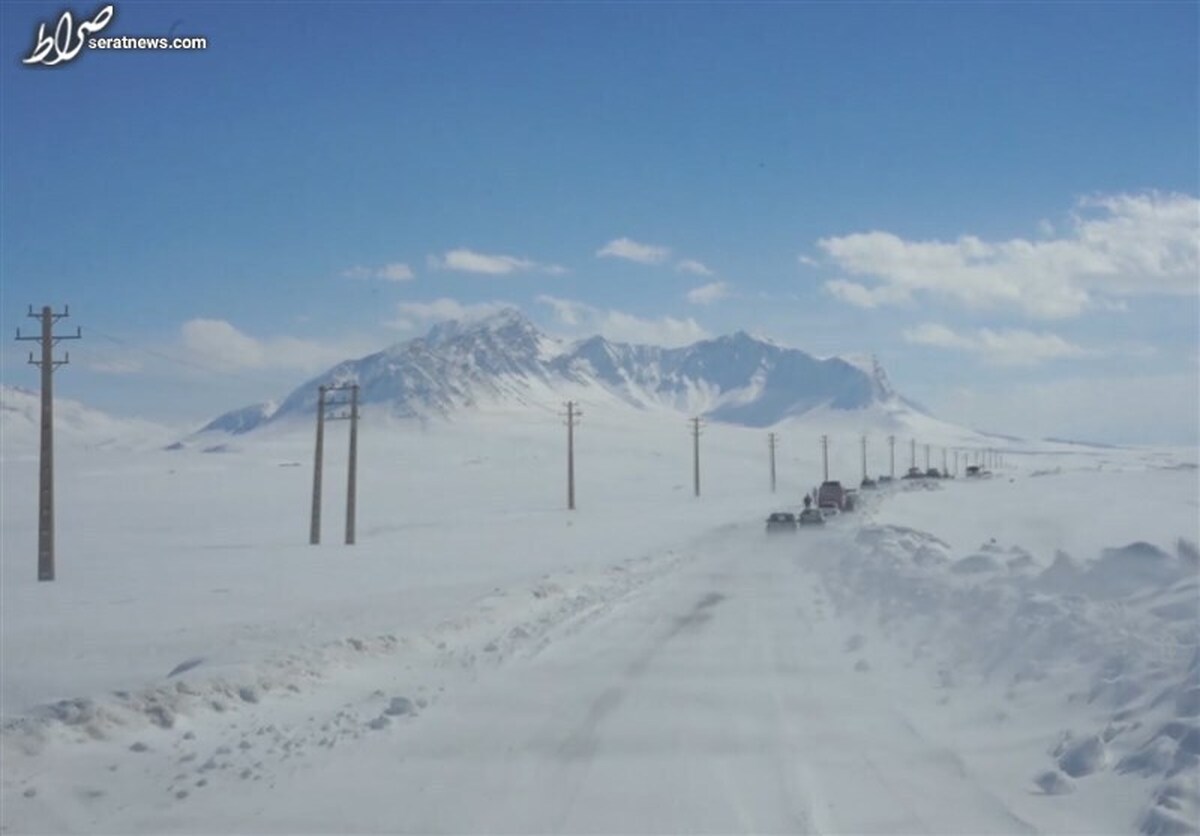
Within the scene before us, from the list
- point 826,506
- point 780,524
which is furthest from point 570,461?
point 780,524

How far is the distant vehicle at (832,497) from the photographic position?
68.2 meters

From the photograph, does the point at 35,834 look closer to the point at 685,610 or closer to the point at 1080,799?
the point at 1080,799

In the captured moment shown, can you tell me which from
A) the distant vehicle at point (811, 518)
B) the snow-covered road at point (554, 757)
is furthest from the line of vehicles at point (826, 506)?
the snow-covered road at point (554, 757)

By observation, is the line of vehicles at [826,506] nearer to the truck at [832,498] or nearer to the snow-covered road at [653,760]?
the truck at [832,498]

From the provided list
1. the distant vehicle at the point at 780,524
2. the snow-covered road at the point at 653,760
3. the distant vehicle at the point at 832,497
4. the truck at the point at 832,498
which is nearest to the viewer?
the snow-covered road at the point at 653,760

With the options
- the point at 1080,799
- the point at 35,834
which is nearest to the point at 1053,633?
the point at 1080,799

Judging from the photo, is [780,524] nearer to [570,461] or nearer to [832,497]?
[832,497]

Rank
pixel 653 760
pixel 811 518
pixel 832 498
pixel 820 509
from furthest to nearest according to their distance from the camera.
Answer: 1. pixel 832 498
2. pixel 820 509
3. pixel 811 518
4. pixel 653 760

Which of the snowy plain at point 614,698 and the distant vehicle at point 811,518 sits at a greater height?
the snowy plain at point 614,698

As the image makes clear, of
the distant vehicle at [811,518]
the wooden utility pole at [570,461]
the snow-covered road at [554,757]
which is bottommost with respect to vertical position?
the distant vehicle at [811,518]

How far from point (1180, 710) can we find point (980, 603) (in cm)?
763

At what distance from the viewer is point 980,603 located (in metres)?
16.9

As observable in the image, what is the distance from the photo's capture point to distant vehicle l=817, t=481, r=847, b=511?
224ft

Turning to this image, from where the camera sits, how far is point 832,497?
6875cm
